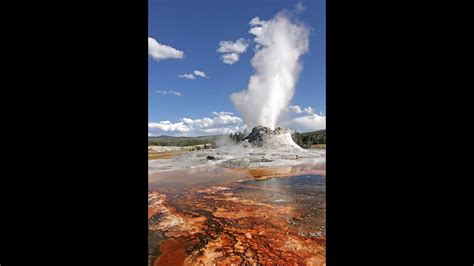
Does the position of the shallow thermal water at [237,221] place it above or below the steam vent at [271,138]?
below

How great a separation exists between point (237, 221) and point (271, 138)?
10.9 m

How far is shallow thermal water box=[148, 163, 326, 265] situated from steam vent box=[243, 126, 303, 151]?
640cm

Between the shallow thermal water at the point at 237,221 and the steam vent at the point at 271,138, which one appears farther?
the steam vent at the point at 271,138

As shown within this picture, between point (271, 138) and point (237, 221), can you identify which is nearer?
point (237, 221)

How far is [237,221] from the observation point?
16.2 ft

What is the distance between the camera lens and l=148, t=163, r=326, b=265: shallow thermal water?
3.70 metres

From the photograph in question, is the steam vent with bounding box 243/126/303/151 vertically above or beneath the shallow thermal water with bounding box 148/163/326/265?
above

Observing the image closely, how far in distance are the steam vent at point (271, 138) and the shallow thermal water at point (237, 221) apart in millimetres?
6399

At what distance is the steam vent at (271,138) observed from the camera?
1508 cm
